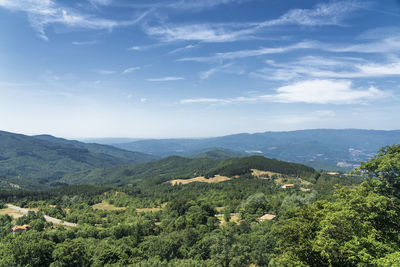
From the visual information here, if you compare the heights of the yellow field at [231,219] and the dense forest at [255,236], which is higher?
the dense forest at [255,236]

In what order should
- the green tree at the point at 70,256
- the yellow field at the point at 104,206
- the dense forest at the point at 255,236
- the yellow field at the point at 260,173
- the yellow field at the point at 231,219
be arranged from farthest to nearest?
1. the yellow field at the point at 260,173
2. the yellow field at the point at 104,206
3. the yellow field at the point at 231,219
4. the green tree at the point at 70,256
5. the dense forest at the point at 255,236

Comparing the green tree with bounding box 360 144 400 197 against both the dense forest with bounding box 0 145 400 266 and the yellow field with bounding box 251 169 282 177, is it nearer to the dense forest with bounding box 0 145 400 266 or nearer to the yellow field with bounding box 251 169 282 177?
the dense forest with bounding box 0 145 400 266

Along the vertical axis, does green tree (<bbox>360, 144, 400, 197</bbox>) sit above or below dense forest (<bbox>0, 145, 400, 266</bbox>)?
above

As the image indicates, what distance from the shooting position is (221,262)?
4003 cm

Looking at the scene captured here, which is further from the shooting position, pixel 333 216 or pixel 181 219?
pixel 181 219

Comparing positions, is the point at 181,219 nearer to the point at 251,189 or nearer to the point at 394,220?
the point at 394,220

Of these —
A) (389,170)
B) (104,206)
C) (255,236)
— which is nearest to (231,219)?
(255,236)

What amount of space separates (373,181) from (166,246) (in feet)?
138

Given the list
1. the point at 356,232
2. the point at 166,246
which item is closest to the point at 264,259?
the point at 166,246

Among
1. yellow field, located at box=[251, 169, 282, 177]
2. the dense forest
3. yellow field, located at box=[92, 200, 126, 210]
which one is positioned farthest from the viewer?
yellow field, located at box=[251, 169, 282, 177]

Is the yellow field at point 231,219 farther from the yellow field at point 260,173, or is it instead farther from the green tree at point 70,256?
the yellow field at point 260,173

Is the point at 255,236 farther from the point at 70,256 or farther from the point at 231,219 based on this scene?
the point at 70,256

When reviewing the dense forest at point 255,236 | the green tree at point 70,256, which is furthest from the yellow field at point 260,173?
the green tree at point 70,256

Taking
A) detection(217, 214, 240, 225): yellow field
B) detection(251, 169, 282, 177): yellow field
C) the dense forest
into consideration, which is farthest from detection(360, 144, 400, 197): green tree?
detection(251, 169, 282, 177): yellow field
